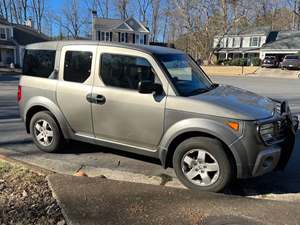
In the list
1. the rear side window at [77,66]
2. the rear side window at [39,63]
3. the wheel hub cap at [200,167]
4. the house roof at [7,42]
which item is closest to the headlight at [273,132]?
the wheel hub cap at [200,167]

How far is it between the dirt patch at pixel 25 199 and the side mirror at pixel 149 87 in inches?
67.1

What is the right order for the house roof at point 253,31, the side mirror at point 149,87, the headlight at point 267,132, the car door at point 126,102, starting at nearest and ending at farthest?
the headlight at point 267,132
the side mirror at point 149,87
the car door at point 126,102
the house roof at point 253,31

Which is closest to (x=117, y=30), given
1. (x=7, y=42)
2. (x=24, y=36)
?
(x=24, y=36)

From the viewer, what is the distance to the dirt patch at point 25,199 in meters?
3.42

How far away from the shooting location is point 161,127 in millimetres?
4504

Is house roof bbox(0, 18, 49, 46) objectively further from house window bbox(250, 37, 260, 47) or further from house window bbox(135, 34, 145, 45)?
house window bbox(250, 37, 260, 47)

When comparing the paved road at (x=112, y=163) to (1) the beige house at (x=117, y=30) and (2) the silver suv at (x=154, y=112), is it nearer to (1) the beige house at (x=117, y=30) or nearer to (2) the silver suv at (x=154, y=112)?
(2) the silver suv at (x=154, y=112)

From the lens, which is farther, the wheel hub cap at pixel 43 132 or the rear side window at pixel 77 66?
the wheel hub cap at pixel 43 132

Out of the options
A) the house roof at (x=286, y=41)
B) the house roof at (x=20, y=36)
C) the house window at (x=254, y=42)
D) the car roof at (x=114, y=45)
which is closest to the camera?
the car roof at (x=114, y=45)

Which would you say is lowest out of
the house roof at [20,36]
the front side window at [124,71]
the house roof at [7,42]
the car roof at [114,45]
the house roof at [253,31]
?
the front side window at [124,71]

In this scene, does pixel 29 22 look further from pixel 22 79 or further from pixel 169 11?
pixel 22 79

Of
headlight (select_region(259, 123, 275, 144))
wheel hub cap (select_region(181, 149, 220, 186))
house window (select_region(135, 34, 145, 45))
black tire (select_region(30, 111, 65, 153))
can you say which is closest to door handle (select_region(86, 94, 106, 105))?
black tire (select_region(30, 111, 65, 153))

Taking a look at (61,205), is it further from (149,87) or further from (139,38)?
(139,38)

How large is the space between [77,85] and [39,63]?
968mm
